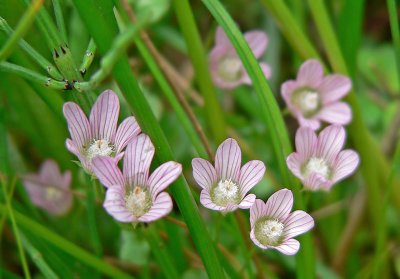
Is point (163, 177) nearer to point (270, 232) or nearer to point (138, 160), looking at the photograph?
point (138, 160)

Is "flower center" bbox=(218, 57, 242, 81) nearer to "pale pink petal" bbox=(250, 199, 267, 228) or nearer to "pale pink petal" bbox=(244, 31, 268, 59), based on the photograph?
"pale pink petal" bbox=(244, 31, 268, 59)

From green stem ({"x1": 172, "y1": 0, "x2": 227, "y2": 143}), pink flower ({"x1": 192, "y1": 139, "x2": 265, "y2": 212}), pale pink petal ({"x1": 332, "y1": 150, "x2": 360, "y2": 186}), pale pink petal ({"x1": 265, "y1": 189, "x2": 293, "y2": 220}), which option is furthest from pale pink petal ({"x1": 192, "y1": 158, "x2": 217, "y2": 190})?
green stem ({"x1": 172, "y1": 0, "x2": 227, "y2": 143})

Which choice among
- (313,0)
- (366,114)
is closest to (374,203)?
(366,114)

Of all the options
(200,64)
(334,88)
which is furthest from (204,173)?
(334,88)

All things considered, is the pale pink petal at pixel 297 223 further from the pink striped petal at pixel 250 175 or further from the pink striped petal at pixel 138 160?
the pink striped petal at pixel 138 160

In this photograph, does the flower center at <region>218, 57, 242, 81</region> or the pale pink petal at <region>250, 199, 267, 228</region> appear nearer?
the pale pink petal at <region>250, 199, 267, 228</region>

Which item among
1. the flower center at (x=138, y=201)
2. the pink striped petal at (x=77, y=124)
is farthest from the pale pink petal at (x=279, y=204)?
the pink striped petal at (x=77, y=124)
